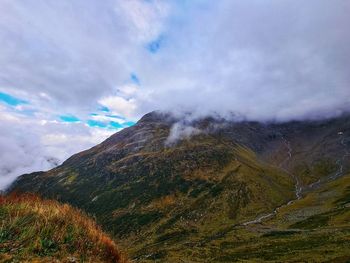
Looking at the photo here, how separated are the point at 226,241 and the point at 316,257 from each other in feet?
316

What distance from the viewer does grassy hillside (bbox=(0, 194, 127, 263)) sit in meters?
10.3

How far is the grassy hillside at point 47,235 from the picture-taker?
33.7 feet

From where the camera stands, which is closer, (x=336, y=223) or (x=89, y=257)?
(x=89, y=257)

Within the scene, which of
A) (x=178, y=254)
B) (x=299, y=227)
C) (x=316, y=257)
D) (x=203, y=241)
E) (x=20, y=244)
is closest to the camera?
(x=20, y=244)

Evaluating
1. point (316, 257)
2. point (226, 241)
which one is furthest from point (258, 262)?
point (226, 241)

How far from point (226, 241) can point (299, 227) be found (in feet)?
135

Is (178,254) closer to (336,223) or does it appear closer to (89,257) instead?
(336,223)

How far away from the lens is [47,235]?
11383 millimetres

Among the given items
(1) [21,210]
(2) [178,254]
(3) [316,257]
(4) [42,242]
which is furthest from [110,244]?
(2) [178,254]

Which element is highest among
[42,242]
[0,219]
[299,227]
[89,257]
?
[0,219]

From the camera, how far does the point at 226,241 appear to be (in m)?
175

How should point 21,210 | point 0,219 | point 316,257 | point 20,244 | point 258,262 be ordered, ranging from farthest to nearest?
point 258,262
point 316,257
point 21,210
point 0,219
point 20,244

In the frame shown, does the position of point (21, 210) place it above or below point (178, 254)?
above

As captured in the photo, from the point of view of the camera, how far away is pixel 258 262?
9894 cm
